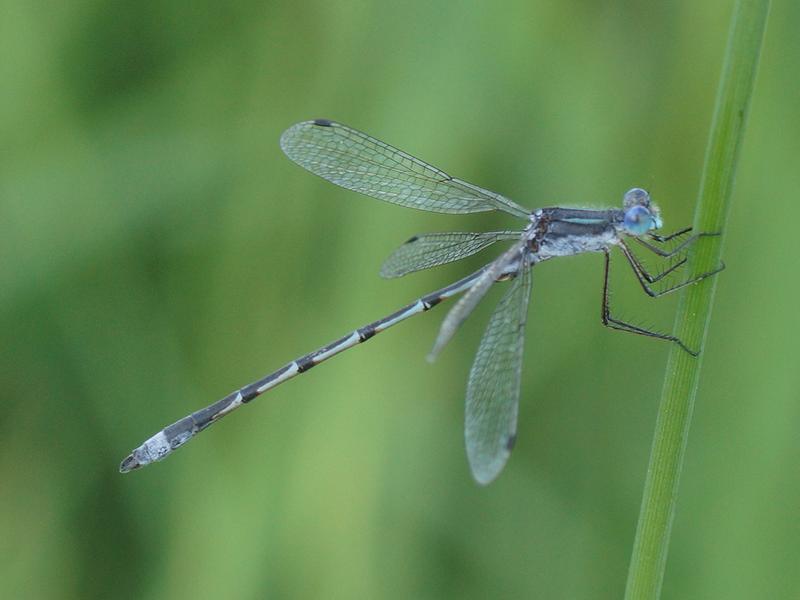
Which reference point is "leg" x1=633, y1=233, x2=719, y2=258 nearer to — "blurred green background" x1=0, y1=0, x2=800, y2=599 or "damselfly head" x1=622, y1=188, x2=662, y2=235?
"damselfly head" x1=622, y1=188, x2=662, y2=235

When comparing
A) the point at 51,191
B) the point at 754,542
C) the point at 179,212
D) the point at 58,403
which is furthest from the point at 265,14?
the point at 754,542

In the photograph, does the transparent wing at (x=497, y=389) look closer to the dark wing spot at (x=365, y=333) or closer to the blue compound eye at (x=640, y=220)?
the blue compound eye at (x=640, y=220)

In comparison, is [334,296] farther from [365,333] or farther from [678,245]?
[678,245]

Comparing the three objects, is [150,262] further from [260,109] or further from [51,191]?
[260,109]

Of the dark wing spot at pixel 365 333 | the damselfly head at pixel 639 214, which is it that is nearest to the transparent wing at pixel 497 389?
the damselfly head at pixel 639 214

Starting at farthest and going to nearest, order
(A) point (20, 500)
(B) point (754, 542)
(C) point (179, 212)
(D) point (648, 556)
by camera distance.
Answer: (C) point (179, 212) → (A) point (20, 500) → (B) point (754, 542) → (D) point (648, 556)

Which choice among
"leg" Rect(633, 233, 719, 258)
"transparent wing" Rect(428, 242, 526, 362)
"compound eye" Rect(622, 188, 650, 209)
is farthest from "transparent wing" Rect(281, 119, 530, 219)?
"leg" Rect(633, 233, 719, 258)
